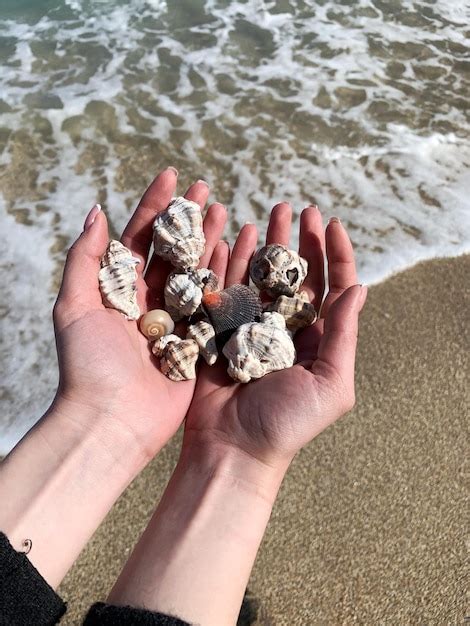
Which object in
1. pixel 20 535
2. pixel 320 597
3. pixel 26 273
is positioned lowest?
pixel 320 597

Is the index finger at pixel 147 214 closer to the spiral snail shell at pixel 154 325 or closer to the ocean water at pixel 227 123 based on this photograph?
the spiral snail shell at pixel 154 325

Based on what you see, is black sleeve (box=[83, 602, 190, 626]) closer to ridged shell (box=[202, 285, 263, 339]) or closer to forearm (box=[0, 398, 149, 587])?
forearm (box=[0, 398, 149, 587])

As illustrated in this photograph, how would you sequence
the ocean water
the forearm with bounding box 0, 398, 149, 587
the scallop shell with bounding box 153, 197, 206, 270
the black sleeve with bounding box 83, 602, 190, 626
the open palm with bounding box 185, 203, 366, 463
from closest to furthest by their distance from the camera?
the black sleeve with bounding box 83, 602, 190, 626 → the forearm with bounding box 0, 398, 149, 587 → the open palm with bounding box 185, 203, 366, 463 → the scallop shell with bounding box 153, 197, 206, 270 → the ocean water

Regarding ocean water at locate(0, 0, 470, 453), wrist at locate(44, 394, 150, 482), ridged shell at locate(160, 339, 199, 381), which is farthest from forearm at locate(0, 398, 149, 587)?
ocean water at locate(0, 0, 470, 453)

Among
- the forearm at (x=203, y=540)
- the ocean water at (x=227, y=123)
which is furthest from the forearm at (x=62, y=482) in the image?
the ocean water at (x=227, y=123)

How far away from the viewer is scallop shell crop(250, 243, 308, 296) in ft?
11.3

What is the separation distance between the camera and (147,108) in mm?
6812

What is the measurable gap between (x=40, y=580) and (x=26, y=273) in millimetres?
3207

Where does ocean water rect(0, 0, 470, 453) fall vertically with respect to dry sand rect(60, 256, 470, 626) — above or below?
above

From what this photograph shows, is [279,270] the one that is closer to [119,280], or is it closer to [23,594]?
[119,280]

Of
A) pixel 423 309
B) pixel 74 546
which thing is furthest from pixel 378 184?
pixel 74 546

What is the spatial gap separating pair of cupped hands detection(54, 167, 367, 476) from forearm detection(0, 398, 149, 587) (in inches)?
1.8

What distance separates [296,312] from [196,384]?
0.69 m

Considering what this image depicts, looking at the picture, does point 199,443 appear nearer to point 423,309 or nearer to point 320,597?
point 320,597
